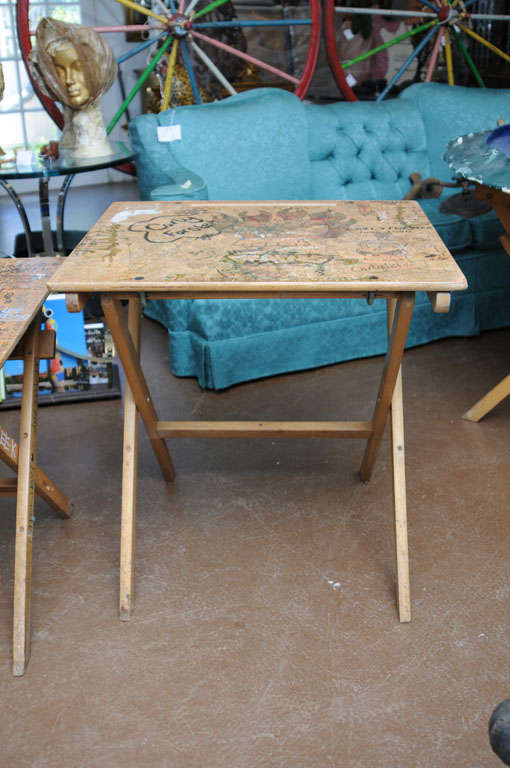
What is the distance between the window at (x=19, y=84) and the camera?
234 inches

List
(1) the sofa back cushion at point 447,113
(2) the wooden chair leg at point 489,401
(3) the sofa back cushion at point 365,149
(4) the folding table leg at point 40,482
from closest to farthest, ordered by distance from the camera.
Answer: (4) the folding table leg at point 40,482
(2) the wooden chair leg at point 489,401
(3) the sofa back cushion at point 365,149
(1) the sofa back cushion at point 447,113

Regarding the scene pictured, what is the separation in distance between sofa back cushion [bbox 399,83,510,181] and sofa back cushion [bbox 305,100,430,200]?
51 mm

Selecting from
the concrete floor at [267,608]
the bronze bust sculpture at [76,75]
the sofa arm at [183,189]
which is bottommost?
the concrete floor at [267,608]

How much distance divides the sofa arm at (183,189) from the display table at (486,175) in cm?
85

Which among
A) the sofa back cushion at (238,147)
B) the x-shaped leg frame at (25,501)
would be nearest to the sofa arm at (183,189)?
the sofa back cushion at (238,147)

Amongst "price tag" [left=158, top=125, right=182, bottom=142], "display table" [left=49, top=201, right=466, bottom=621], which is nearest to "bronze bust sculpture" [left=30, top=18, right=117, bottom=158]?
"price tag" [left=158, top=125, right=182, bottom=142]

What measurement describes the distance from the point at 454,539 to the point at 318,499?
0.41 meters

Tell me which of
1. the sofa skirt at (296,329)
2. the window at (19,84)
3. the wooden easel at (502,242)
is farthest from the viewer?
the window at (19,84)

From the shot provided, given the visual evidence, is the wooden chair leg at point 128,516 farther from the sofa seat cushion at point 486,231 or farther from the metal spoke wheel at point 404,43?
the metal spoke wheel at point 404,43

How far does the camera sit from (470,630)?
166cm

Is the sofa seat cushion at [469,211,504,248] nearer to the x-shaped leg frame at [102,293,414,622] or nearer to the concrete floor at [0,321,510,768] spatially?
the concrete floor at [0,321,510,768]

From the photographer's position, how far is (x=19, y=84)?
19.9 feet

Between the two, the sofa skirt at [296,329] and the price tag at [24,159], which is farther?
the price tag at [24,159]

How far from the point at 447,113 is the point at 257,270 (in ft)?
8.09
